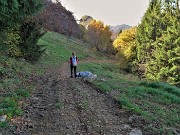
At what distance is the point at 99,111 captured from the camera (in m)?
12.1

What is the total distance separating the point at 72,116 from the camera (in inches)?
430

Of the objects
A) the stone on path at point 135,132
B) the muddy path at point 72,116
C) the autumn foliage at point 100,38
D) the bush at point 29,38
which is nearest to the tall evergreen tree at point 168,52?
the bush at point 29,38

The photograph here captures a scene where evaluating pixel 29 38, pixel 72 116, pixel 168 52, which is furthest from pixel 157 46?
pixel 72 116

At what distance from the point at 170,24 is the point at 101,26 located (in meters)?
53.7

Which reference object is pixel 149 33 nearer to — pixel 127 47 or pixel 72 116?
pixel 127 47

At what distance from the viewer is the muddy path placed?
376 inches

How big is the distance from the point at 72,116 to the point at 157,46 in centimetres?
2926

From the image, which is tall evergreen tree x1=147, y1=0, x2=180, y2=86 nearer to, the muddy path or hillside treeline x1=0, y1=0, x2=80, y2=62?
hillside treeline x1=0, y1=0, x2=80, y2=62

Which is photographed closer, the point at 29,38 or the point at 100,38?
the point at 29,38

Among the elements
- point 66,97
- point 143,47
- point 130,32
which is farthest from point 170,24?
point 66,97

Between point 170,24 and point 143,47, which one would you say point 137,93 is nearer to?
point 170,24

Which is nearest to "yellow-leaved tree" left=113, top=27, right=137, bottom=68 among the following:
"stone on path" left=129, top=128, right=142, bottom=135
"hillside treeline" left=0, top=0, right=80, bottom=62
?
"hillside treeline" left=0, top=0, right=80, bottom=62

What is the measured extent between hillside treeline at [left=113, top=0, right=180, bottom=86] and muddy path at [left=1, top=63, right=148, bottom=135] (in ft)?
72.6

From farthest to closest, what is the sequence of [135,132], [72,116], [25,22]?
[25,22] < [72,116] < [135,132]
